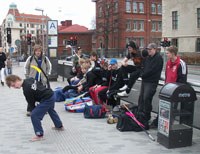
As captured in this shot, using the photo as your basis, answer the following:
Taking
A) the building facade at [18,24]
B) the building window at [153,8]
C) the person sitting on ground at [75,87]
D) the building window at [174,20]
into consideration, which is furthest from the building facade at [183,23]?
the building facade at [18,24]

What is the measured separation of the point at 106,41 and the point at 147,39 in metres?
9.28

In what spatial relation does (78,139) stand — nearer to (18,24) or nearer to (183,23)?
(183,23)

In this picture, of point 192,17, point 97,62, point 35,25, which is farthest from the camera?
point 35,25

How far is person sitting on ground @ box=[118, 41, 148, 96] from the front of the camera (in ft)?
23.2

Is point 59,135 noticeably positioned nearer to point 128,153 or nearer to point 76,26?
point 128,153

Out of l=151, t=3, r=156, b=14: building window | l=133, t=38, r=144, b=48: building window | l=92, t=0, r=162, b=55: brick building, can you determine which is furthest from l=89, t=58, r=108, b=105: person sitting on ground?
l=151, t=3, r=156, b=14: building window

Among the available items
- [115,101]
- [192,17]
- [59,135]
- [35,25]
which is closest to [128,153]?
[59,135]

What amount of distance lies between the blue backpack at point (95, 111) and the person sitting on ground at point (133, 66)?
601 mm

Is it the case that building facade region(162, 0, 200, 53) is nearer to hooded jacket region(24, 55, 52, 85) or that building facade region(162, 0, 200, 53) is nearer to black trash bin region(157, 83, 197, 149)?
hooded jacket region(24, 55, 52, 85)

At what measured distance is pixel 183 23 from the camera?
42281 mm

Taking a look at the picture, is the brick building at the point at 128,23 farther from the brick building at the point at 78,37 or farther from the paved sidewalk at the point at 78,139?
the paved sidewalk at the point at 78,139

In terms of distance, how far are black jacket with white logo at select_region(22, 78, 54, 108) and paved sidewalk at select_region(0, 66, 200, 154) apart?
2.74ft

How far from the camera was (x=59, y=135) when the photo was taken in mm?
6340

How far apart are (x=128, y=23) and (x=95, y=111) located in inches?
2423
